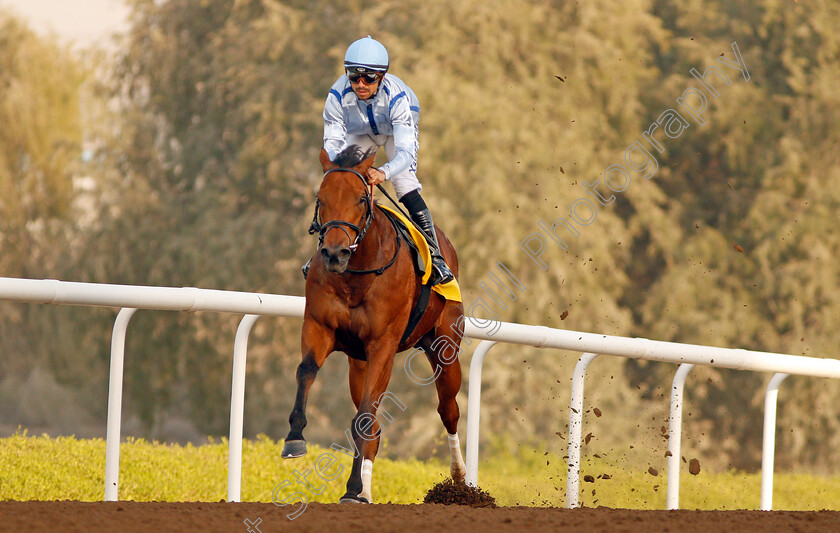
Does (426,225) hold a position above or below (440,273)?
above

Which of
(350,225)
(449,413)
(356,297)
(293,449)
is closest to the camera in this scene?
(293,449)

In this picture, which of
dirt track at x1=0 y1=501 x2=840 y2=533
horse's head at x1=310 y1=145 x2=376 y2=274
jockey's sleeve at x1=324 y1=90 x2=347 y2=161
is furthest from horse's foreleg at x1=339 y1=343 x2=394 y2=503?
jockey's sleeve at x1=324 y1=90 x2=347 y2=161

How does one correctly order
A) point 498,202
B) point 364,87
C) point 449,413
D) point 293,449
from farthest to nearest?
1. point 498,202
2. point 449,413
3. point 364,87
4. point 293,449

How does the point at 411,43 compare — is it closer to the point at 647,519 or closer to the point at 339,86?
the point at 339,86

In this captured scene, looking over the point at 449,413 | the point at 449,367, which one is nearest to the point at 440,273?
the point at 449,367

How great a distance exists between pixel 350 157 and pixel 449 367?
166cm

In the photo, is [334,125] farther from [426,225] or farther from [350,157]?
[426,225]

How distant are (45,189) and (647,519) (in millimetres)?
17821

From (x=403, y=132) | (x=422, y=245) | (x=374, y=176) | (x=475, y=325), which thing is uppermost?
(x=403, y=132)

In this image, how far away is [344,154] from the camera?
468cm

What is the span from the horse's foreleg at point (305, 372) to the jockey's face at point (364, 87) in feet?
3.67

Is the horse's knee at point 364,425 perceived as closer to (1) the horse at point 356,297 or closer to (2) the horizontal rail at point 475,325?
(1) the horse at point 356,297

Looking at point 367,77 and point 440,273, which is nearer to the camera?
point 367,77

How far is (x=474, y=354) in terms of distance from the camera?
221 inches
